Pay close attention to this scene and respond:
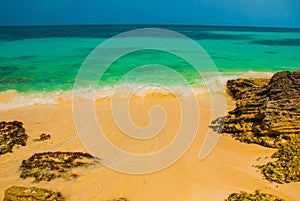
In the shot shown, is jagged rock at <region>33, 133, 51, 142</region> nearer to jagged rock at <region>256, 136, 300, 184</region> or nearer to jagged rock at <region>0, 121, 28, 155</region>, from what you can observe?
jagged rock at <region>0, 121, 28, 155</region>

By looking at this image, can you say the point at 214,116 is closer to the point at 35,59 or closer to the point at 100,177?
the point at 100,177

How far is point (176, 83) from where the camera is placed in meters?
12.3

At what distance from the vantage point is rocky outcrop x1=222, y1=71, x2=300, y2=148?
20.0 feet

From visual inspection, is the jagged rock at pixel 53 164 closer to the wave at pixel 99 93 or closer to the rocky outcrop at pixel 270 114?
the rocky outcrop at pixel 270 114

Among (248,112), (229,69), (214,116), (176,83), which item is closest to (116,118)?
(214,116)

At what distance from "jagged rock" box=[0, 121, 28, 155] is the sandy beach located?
15cm

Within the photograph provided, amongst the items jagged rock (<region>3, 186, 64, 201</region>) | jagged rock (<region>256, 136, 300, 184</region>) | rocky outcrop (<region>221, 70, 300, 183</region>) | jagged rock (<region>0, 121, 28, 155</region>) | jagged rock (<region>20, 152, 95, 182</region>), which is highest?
rocky outcrop (<region>221, 70, 300, 183</region>)

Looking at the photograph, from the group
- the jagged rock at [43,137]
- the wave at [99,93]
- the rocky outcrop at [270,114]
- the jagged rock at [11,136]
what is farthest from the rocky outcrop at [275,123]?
the jagged rock at [11,136]

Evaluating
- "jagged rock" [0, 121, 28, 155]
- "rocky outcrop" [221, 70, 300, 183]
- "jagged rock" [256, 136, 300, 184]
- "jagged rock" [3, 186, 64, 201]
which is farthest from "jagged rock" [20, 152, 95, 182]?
"rocky outcrop" [221, 70, 300, 183]

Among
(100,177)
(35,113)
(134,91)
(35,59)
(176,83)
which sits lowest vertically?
(100,177)

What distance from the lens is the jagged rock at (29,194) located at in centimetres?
426

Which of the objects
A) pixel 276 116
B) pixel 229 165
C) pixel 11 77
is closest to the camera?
pixel 229 165

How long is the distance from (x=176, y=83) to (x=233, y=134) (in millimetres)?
5829

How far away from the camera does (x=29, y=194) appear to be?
4.29 metres
